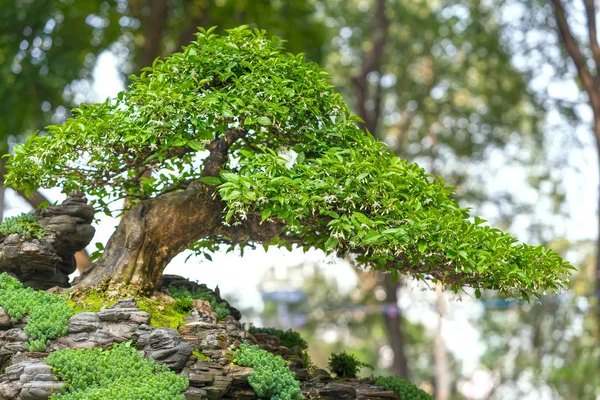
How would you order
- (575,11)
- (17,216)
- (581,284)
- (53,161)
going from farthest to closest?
(581,284)
(575,11)
(17,216)
(53,161)

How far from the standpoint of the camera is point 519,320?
27531 mm

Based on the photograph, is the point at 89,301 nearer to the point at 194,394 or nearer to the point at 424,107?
the point at 194,394

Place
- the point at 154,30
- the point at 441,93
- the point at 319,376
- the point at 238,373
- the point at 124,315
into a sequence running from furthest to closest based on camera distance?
the point at 441,93, the point at 154,30, the point at 319,376, the point at 124,315, the point at 238,373

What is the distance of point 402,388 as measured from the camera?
848cm

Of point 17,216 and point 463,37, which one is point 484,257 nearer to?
point 17,216

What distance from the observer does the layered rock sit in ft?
25.5

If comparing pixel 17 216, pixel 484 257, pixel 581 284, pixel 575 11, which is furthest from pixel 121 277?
pixel 581 284

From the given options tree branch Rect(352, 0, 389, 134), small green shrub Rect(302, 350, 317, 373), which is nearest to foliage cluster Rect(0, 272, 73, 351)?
small green shrub Rect(302, 350, 317, 373)

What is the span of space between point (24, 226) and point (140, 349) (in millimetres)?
2176

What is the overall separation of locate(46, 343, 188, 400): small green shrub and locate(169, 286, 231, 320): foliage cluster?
44.3 inches

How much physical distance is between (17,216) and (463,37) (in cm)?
1555

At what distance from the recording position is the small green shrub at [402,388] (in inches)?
330

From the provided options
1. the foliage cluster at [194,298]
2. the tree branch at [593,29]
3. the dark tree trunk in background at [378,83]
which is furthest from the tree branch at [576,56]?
the foliage cluster at [194,298]

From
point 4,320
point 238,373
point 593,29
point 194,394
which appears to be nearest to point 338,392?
point 238,373
